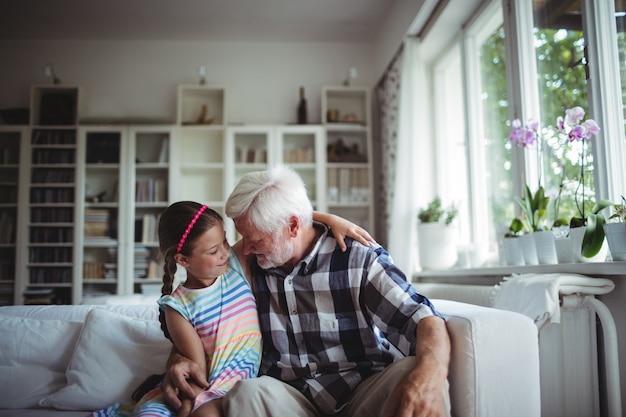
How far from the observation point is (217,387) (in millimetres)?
1501

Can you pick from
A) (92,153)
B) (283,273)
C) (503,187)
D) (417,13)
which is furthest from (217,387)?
(92,153)

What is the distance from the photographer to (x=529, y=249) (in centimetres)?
240

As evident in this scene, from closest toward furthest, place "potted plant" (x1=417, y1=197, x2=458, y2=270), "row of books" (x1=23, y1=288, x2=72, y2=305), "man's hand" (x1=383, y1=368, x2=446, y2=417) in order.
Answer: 1. "man's hand" (x1=383, y1=368, x2=446, y2=417)
2. "potted plant" (x1=417, y1=197, x2=458, y2=270)
3. "row of books" (x1=23, y1=288, x2=72, y2=305)

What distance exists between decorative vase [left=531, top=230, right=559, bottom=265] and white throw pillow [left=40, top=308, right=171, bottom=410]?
1.60 m

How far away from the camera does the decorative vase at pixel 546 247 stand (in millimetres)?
2240

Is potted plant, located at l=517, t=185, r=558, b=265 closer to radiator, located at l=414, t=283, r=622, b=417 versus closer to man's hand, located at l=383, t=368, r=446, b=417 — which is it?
radiator, located at l=414, t=283, r=622, b=417

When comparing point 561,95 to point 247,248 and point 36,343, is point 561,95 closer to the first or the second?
point 247,248

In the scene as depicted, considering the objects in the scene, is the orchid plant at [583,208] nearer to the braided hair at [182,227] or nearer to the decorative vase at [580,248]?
the decorative vase at [580,248]

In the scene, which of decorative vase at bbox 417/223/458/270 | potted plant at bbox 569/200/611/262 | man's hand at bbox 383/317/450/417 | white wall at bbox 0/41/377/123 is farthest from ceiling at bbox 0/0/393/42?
man's hand at bbox 383/317/450/417

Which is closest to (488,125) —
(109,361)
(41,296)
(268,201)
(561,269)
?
(561,269)

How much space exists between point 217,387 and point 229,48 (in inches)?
176

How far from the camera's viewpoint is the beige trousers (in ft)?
4.44

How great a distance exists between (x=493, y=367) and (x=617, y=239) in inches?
31.0

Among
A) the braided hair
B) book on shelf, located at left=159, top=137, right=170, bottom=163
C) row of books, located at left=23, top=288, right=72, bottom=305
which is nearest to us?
the braided hair
